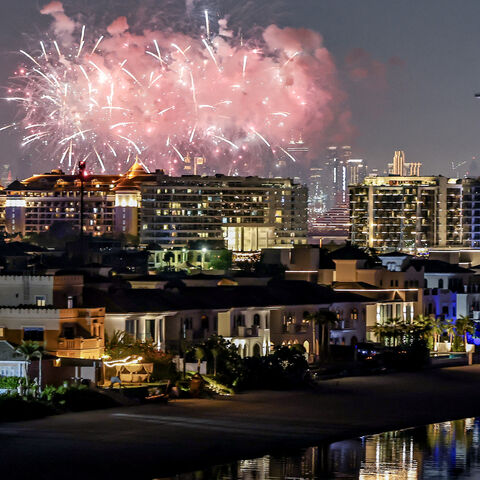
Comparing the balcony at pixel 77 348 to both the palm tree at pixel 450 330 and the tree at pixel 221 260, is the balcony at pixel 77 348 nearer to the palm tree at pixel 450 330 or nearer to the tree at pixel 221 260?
the palm tree at pixel 450 330

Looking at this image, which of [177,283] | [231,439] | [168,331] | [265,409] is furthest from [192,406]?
[177,283]

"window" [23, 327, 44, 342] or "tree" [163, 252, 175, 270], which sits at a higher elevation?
"tree" [163, 252, 175, 270]

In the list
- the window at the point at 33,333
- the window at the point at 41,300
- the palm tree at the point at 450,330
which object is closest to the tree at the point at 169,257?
the palm tree at the point at 450,330

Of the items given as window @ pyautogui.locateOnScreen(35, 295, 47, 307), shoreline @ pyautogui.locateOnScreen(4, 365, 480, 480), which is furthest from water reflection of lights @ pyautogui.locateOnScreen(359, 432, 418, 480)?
window @ pyautogui.locateOnScreen(35, 295, 47, 307)

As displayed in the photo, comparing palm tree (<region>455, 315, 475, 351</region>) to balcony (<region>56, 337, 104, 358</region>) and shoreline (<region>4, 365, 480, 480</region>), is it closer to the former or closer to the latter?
shoreline (<region>4, 365, 480, 480</region>)

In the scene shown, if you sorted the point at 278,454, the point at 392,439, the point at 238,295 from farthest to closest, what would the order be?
1. the point at 238,295
2. the point at 392,439
3. the point at 278,454

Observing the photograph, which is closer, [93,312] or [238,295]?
[93,312]

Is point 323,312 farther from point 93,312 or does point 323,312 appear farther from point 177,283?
point 93,312
